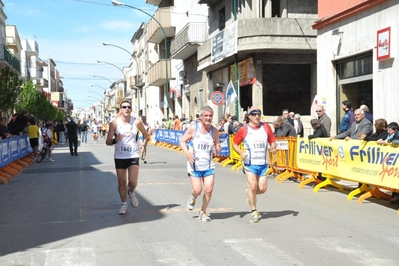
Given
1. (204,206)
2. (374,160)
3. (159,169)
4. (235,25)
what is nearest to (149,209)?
(204,206)

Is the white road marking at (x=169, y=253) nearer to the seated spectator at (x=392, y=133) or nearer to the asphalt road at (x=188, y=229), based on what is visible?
the asphalt road at (x=188, y=229)

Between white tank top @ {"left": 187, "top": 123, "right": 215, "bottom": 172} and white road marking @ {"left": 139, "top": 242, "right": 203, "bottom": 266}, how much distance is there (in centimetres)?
174

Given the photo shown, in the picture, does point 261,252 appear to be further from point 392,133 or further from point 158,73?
point 158,73

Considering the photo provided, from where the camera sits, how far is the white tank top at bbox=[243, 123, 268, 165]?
870cm

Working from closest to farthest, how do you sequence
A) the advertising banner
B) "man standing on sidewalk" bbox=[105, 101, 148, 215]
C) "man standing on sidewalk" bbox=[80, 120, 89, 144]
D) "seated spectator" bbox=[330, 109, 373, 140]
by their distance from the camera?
"man standing on sidewalk" bbox=[105, 101, 148, 215] → the advertising banner → "seated spectator" bbox=[330, 109, 373, 140] → "man standing on sidewalk" bbox=[80, 120, 89, 144]

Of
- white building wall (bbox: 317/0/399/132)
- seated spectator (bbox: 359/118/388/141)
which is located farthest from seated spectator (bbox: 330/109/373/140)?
white building wall (bbox: 317/0/399/132)

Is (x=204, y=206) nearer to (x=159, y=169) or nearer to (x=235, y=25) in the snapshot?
(x=159, y=169)

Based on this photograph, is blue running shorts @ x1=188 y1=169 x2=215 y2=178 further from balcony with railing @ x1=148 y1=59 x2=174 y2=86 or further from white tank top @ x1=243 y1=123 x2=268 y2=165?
balcony with railing @ x1=148 y1=59 x2=174 y2=86

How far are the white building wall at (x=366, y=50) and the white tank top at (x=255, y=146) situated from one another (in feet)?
26.2

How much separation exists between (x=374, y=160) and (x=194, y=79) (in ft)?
95.6

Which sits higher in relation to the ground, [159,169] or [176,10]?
[176,10]

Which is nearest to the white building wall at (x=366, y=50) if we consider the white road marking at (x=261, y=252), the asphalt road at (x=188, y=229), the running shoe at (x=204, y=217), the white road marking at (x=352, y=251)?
the asphalt road at (x=188, y=229)

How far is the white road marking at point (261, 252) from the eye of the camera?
6.13 metres

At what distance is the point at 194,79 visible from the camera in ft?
129
